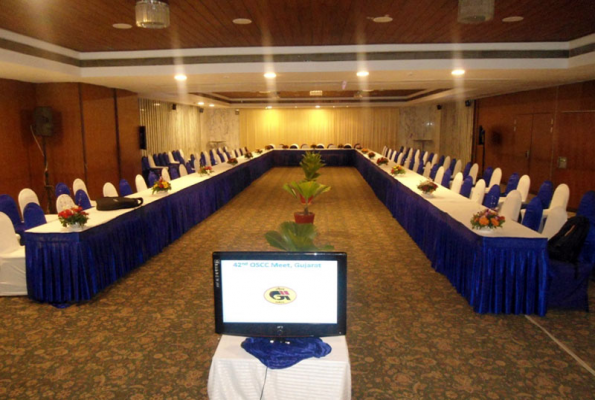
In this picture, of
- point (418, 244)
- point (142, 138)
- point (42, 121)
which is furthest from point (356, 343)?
point (142, 138)

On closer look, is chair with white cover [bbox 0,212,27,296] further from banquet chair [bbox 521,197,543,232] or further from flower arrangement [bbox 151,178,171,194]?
banquet chair [bbox 521,197,543,232]

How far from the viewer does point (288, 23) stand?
5648 millimetres

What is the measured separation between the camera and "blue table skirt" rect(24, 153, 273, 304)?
14.8ft

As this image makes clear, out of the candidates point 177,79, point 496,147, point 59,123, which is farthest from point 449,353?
point 496,147

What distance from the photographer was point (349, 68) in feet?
24.3

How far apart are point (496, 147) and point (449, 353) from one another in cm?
1185

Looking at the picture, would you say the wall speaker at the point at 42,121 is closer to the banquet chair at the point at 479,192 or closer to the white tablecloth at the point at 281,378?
the banquet chair at the point at 479,192

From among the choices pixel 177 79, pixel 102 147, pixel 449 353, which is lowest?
pixel 449 353

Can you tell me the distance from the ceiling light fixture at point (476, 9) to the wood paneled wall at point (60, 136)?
7.76 metres

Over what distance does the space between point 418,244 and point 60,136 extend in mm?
7352

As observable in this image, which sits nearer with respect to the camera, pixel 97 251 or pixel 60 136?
pixel 97 251

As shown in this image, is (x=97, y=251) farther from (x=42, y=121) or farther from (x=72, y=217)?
(x=42, y=121)

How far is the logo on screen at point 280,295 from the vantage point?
1.97 meters

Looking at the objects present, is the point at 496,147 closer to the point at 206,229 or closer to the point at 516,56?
the point at 516,56
